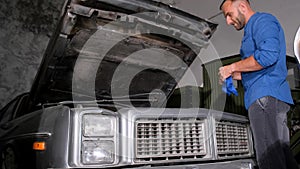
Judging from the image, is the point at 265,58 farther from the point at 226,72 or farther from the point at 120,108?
the point at 120,108

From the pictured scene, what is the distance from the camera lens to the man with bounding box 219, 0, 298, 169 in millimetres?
1549

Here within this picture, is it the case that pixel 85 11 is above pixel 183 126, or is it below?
above

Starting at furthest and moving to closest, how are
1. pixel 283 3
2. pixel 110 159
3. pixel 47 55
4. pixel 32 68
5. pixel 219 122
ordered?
pixel 32 68
pixel 283 3
pixel 47 55
pixel 219 122
pixel 110 159

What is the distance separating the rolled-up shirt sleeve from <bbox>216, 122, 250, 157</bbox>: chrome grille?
1.83 feet

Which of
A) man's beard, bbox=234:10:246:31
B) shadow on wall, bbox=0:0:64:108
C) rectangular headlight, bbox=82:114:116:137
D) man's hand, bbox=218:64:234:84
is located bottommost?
rectangular headlight, bbox=82:114:116:137

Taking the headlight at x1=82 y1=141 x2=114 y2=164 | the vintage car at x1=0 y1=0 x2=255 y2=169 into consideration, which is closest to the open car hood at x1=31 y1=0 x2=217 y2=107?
the vintage car at x1=0 y1=0 x2=255 y2=169

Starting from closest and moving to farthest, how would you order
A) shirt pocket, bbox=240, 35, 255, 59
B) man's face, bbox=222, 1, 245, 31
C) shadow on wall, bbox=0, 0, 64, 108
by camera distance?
shirt pocket, bbox=240, 35, 255, 59
man's face, bbox=222, 1, 245, 31
shadow on wall, bbox=0, 0, 64, 108

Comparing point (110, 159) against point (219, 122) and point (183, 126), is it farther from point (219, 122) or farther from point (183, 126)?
point (219, 122)

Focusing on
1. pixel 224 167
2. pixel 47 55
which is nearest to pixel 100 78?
pixel 47 55

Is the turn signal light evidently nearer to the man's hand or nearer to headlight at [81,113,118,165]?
headlight at [81,113,118,165]

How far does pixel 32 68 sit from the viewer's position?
615cm

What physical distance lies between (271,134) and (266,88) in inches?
11.5

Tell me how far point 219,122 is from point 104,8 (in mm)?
1136

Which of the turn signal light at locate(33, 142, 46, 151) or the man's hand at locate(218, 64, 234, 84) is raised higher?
the man's hand at locate(218, 64, 234, 84)
